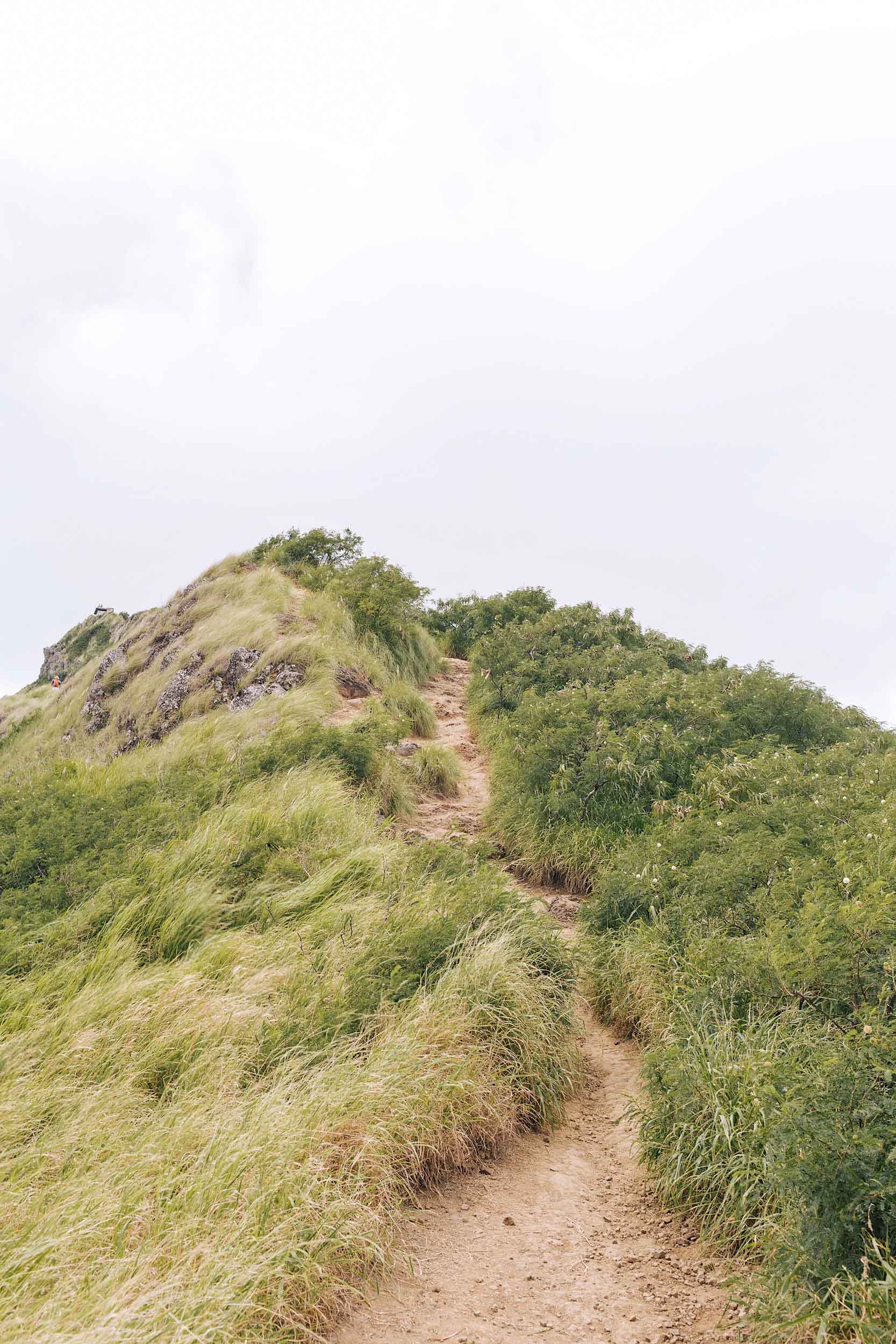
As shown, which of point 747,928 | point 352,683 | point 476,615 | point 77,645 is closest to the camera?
point 747,928

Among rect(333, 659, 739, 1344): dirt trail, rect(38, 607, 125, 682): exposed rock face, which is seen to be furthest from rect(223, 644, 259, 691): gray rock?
rect(38, 607, 125, 682): exposed rock face

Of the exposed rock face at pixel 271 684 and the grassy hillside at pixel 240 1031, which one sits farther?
the exposed rock face at pixel 271 684

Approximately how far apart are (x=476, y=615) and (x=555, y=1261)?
16.1 metres

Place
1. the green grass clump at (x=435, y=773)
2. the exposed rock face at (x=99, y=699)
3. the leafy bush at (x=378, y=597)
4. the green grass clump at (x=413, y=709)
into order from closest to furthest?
1. the green grass clump at (x=435, y=773)
2. the green grass clump at (x=413, y=709)
3. the leafy bush at (x=378, y=597)
4. the exposed rock face at (x=99, y=699)

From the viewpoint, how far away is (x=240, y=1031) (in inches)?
183

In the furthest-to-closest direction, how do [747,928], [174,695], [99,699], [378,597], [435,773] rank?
1. [99,699]
2. [378,597]
3. [174,695]
4. [435,773]
5. [747,928]

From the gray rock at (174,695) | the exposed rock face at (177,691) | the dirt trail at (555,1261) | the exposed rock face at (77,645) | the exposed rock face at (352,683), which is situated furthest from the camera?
the exposed rock face at (77,645)

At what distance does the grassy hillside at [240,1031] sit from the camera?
3062 millimetres

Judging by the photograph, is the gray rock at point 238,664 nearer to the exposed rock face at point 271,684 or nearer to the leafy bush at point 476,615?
the exposed rock face at point 271,684

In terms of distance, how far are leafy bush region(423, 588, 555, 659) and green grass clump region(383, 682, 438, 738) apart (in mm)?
5303

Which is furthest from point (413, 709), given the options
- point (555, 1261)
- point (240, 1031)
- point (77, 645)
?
point (77, 645)

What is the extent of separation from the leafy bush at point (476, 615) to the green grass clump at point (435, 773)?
288 inches

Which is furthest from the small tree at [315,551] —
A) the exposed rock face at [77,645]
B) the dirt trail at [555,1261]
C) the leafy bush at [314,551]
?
the exposed rock face at [77,645]

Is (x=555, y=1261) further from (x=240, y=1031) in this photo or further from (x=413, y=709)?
(x=413, y=709)
